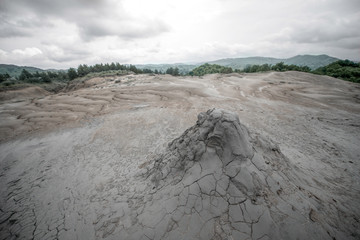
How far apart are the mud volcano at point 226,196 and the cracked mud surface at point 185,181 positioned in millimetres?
18

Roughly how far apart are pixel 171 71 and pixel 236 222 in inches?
1900

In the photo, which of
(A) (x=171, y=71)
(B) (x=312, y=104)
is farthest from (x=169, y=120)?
(A) (x=171, y=71)

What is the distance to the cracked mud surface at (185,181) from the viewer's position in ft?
8.02

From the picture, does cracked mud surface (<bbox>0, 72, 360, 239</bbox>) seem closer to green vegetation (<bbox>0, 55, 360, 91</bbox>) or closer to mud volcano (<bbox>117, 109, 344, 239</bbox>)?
mud volcano (<bbox>117, 109, 344, 239</bbox>)

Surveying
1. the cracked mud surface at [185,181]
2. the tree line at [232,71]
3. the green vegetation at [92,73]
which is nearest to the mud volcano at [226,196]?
the cracked mud surface at [185,181]

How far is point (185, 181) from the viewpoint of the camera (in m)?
3.11

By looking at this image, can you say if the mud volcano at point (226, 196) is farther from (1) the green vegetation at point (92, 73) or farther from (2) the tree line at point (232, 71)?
(2) the tree line at point (232, 71)

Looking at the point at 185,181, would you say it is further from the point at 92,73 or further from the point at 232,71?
→ the point at 232,71

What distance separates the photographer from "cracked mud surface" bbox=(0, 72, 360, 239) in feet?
8.02

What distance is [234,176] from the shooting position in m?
2.79

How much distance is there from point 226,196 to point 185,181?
89cm

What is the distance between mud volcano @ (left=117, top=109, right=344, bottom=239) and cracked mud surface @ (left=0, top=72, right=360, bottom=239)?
2 centimetres

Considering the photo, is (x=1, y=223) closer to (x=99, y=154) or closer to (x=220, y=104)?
(x=99, y=154)

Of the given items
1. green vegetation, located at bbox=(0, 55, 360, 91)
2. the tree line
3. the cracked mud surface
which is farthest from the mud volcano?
the tree line
